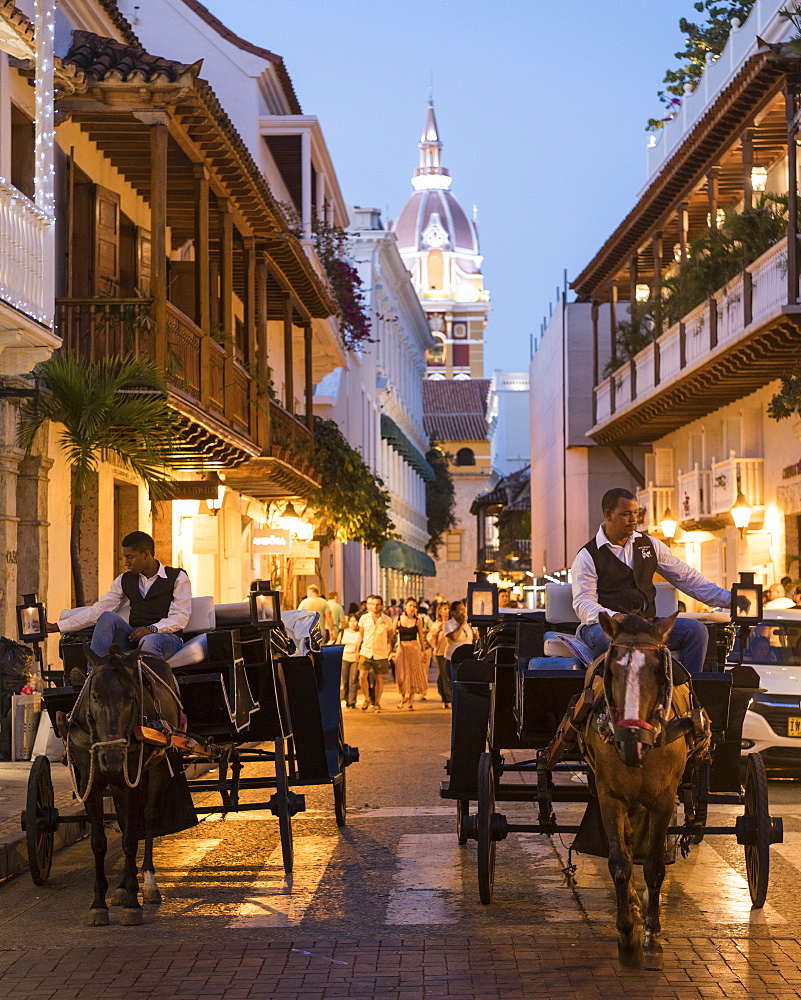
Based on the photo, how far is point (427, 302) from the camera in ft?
464

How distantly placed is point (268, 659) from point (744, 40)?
74.5 ft

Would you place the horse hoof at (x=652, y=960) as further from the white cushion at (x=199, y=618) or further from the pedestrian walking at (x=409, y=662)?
the pedestrian walking at (x=409, y=662)

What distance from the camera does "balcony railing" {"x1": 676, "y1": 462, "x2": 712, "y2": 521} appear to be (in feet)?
109

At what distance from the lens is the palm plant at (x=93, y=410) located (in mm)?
16484

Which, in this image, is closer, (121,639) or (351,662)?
(121,639)

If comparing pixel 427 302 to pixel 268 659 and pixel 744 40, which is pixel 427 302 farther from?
pixel 268 659

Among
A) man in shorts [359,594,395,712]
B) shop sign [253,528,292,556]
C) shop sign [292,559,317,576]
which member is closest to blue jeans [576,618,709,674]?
man in shorts [359,594,395,712]

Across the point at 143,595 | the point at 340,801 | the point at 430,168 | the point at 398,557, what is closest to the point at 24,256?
the point at 143,595

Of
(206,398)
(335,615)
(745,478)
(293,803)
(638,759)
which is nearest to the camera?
(638,759)

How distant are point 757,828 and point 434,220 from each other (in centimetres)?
14582

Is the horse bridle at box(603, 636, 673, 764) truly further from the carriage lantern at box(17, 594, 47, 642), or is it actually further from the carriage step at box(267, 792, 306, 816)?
the carriage lantern at box(17, 594, 47, 642)

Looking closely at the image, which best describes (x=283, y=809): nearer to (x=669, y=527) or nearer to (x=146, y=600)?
(x=146, y=600)

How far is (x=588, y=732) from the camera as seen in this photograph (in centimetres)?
827

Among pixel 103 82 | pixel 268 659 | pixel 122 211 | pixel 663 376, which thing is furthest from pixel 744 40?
pixel 268 659
